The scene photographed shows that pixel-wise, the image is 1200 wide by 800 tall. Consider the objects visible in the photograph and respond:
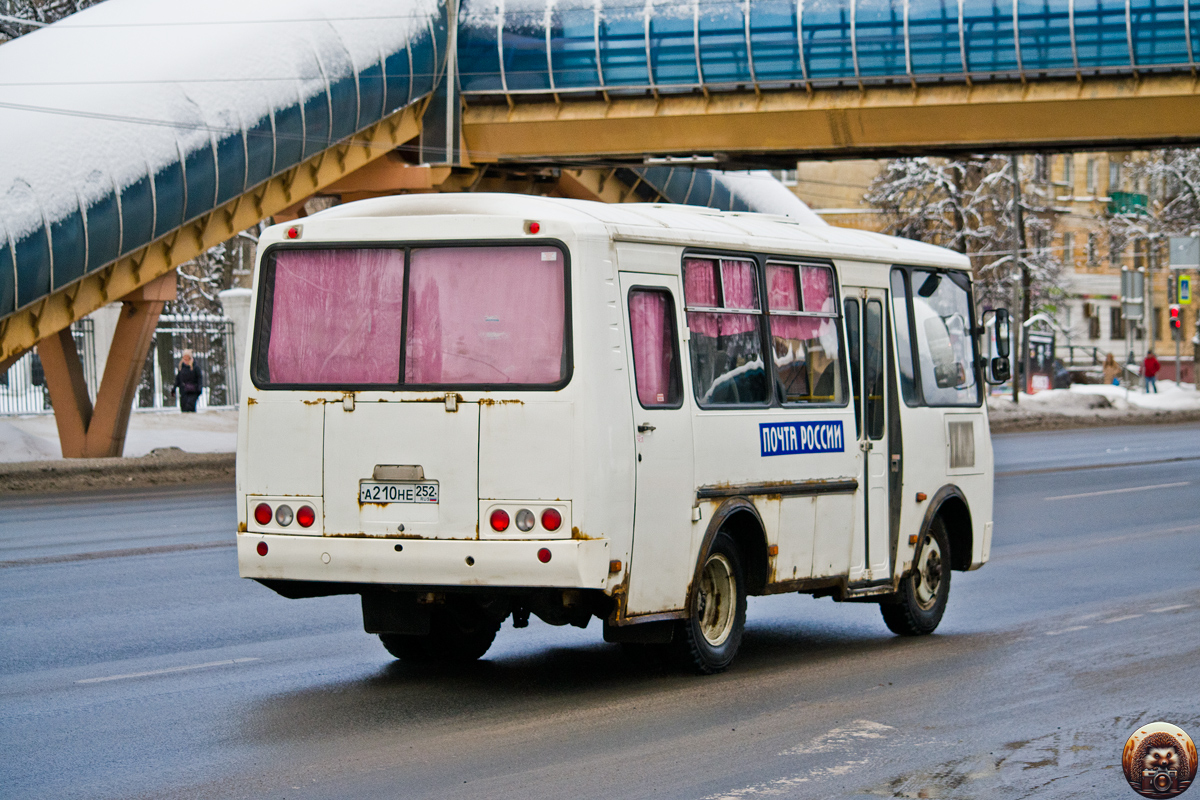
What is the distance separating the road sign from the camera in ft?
177

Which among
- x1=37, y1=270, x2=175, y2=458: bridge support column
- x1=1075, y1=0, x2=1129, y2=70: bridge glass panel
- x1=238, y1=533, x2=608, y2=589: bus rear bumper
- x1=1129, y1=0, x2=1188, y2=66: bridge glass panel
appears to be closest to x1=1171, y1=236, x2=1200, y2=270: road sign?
x1=1129, y1=0, x2=1188, y2=66: bridge glass panel

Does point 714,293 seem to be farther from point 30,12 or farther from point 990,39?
point 30,12

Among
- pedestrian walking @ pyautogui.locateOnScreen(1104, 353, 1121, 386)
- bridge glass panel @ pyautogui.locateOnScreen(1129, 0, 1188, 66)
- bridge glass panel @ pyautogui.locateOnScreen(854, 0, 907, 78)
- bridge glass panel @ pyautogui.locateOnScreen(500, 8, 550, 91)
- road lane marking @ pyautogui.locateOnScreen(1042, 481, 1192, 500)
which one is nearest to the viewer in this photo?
road lane marking @ pyautogui.locateOnScreen(1042, 481, 1192, 500)

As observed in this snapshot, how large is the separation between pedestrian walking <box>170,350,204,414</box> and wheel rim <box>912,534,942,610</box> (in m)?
26.1

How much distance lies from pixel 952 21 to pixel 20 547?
22.6m

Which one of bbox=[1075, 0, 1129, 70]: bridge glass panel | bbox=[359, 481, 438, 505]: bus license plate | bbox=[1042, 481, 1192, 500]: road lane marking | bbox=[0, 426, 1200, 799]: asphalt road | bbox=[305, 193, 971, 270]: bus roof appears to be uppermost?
bbox=[1075, 0, 1129, 70]: bridge glass panel

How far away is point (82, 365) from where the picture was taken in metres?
Answer: 32.0

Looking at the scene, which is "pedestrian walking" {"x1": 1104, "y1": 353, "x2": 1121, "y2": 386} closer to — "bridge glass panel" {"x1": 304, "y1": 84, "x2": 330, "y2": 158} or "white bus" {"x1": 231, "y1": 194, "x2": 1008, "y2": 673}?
"bridge glass panel" {"x1": 304, "y1": 84, "x2": 330, "y2": 158}

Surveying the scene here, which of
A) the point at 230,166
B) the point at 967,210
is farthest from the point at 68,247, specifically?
the point at 967,210

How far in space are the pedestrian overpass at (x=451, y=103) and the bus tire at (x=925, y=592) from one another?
16019 mm

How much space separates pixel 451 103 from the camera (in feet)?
117

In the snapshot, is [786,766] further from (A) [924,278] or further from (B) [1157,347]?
(B) [1157,347]

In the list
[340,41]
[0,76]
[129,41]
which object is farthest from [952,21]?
[0,76]

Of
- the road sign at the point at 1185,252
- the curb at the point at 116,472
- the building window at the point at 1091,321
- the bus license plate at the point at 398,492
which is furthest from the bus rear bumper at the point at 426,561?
the building window at the point at 1091,321
